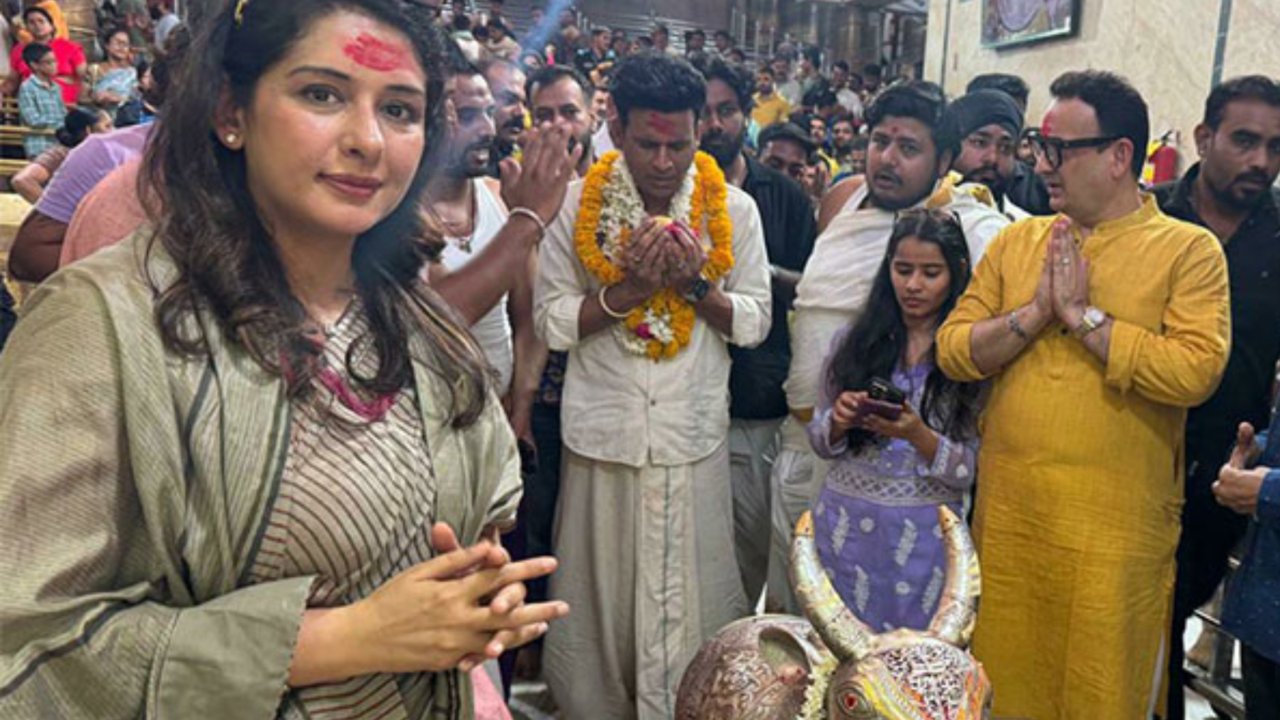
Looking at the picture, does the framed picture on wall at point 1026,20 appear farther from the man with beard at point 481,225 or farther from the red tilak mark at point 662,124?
the man with beard at point 481,225

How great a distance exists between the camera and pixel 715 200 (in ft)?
9.92

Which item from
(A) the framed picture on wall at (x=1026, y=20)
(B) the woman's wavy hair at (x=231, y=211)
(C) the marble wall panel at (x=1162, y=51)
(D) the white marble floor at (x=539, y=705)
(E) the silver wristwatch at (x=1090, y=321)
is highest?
(A) the framed picture on wall at (x=1026, y=20)

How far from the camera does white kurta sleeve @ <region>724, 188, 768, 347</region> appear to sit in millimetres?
3014

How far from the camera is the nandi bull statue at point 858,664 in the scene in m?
1.64

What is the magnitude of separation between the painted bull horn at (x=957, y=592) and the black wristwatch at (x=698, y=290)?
1222 mm

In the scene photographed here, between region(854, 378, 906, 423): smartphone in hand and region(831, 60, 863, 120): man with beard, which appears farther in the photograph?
region(831, 60, 863, 120): man with beard

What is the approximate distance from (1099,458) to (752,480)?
3.91ft

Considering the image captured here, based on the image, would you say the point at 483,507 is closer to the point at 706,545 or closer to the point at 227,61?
the point at 227,61

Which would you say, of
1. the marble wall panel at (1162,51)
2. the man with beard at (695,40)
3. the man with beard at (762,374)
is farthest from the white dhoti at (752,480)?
the man with beard at (695,40)

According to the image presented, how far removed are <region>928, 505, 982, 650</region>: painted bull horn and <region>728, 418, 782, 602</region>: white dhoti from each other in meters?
1.54

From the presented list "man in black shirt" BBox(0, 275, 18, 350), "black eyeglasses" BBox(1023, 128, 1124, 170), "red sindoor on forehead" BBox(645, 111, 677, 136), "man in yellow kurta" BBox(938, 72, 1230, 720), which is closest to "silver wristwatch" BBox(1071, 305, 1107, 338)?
"man in yellow kurta" BBox(938, 72, 1230, 720)

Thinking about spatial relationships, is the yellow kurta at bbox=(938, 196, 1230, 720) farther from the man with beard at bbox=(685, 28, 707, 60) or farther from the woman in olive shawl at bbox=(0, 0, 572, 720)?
the man with beard at bbox=(685, 28, 707, 60)

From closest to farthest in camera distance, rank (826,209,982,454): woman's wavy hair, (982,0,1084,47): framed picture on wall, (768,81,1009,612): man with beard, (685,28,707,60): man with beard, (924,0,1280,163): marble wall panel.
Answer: (826,209,982,454): woman's wavy hair
(768,81,1009,612): man with beard
(924,0,1280,163): marble wall panel
(982,0,1084,47): framed picture on wall
(685,28,707,60): man with beard

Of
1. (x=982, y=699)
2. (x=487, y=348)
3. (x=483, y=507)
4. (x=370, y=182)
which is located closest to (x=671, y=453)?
(x=487, y=348)
